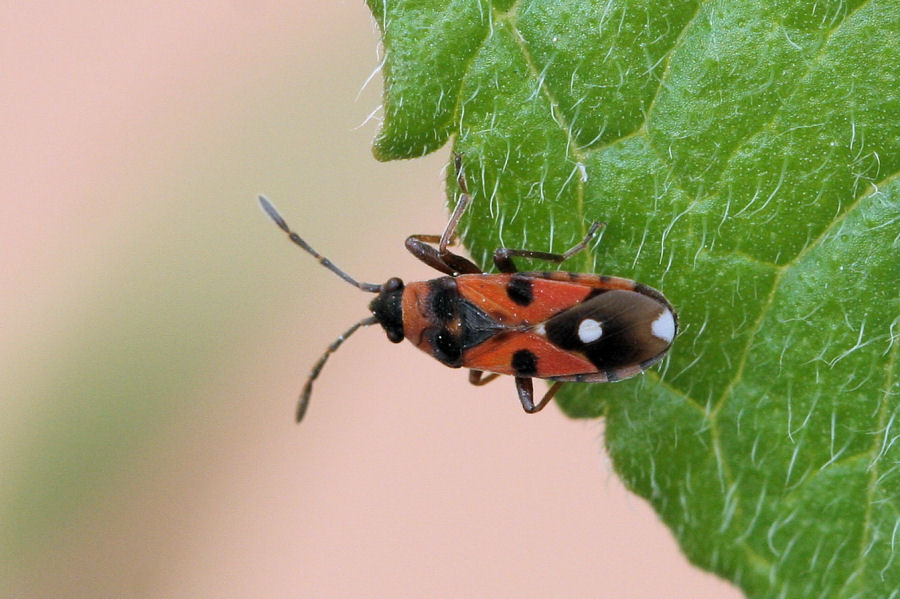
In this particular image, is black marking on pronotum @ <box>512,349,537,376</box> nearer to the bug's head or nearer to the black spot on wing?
the black spot on wing

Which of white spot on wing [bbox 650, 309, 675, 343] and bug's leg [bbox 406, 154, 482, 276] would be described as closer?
white spot on wing [bbox 650, 309, 675, 343]

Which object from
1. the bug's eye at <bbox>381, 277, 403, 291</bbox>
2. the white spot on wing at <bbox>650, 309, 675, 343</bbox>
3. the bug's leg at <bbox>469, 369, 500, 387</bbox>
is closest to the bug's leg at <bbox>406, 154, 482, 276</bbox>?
the bug's eye at <bbox>381, 277, 403, 291</bbox>

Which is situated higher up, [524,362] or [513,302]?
[513,302]

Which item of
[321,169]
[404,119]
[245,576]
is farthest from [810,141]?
[245,576]

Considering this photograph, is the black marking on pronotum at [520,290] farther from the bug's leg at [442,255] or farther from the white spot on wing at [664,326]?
the white spot on wing at [664,326]

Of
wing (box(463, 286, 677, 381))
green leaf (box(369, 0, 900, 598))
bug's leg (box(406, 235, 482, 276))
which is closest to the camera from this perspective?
green leaf (box(369, 0, 900, 598))

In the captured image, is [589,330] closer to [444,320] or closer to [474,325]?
[474,325]

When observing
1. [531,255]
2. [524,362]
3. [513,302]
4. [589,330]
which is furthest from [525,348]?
[531,255]
